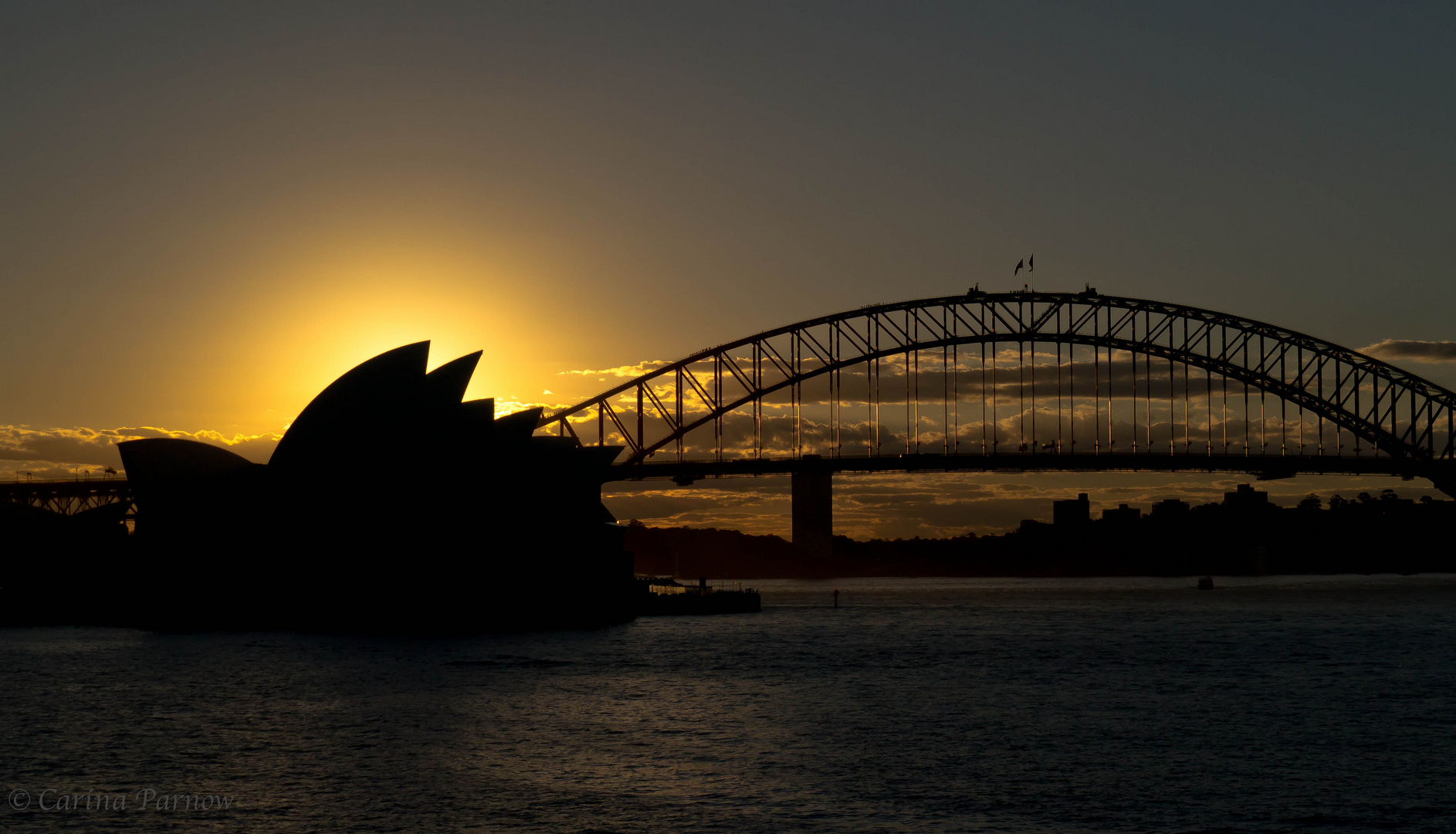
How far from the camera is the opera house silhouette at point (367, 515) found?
65375mm

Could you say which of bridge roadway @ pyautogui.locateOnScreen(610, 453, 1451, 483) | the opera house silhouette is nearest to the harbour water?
the opera house silhouette

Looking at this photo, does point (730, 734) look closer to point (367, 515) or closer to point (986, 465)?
point (367, 515)

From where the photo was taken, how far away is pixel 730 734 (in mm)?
33625

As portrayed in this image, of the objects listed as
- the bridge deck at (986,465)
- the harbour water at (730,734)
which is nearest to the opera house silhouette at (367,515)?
the harbour water at (730,734)

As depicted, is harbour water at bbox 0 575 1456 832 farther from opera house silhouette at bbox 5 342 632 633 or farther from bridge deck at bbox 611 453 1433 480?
bridge deck at bbox 611 453 1433 480

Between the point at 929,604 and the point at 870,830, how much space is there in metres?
91.6

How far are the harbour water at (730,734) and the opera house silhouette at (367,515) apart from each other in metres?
3.95

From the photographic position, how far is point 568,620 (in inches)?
2852

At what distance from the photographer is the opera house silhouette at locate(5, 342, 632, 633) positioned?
65.4 meters

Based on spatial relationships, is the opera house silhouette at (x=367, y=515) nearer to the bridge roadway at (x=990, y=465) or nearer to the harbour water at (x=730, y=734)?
the harbour water at (x=730, y=734)

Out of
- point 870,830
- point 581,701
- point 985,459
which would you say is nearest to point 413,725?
point 581,701

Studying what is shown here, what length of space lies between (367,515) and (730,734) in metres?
37.3

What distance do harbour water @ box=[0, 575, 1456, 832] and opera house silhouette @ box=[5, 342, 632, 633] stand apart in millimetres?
3952

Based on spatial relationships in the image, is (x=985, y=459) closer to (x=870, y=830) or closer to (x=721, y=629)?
(x=721, y=629)
